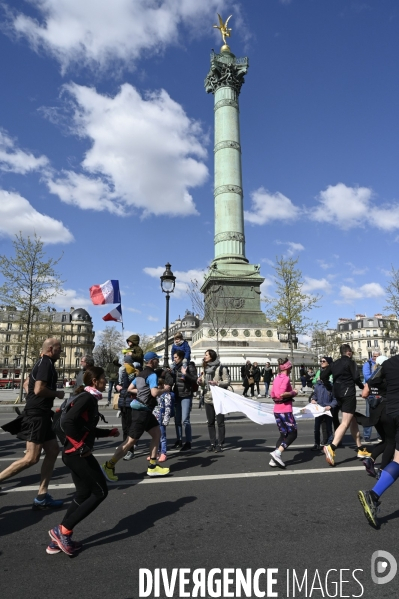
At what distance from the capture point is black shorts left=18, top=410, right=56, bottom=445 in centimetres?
482

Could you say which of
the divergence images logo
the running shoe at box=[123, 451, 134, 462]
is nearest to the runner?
the running shoe at box=[123, 451, 134, 462]

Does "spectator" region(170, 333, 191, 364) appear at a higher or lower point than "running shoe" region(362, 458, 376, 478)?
higher

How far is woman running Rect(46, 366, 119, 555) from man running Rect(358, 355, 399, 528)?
2494 millimetres

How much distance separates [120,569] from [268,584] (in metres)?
1.14

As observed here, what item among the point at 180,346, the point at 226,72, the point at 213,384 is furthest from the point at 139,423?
the point at 226,72

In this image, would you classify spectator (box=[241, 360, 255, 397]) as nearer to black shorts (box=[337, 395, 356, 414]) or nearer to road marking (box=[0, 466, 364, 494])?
black shorts (box=[337, 395, 356, 414])

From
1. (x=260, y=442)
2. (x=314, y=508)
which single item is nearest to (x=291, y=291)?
(x=260, y=442)

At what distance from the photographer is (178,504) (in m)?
4.85

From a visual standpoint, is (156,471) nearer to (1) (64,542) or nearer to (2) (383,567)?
(1) (64,542)

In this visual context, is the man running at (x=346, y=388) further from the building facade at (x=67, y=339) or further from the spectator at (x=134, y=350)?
the building facade at (x=67, y=339)

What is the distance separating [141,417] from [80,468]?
2.51 m

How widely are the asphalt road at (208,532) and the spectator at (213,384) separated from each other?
1.39m

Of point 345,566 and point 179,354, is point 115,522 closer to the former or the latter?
point 345,566

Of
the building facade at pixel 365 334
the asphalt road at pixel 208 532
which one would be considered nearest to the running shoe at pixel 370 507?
the asphalt road at pixel 208 532
